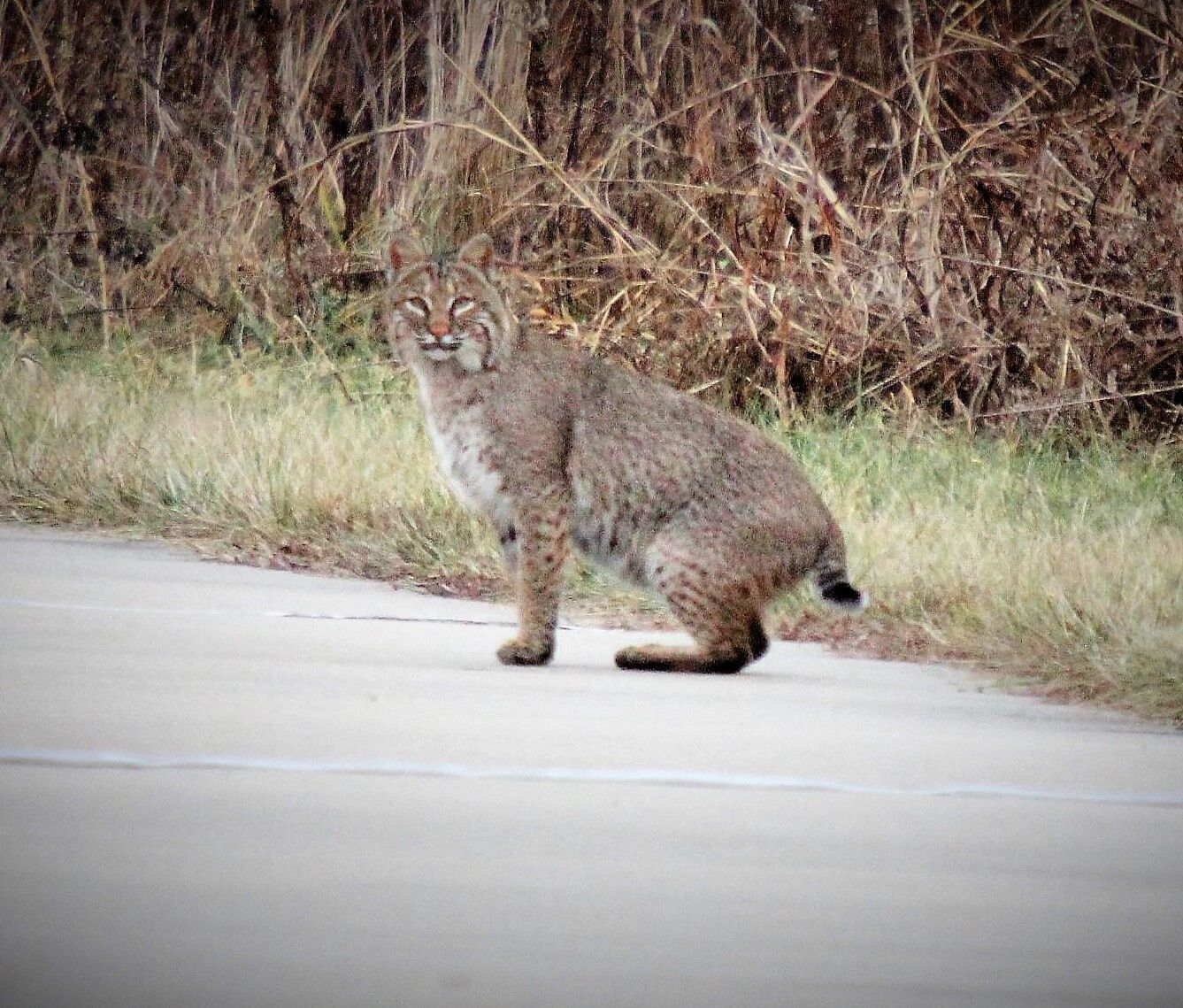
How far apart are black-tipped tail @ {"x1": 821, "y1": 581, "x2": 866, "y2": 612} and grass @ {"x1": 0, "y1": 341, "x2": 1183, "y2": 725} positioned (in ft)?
1.15

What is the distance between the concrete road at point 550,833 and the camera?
389 centimetres

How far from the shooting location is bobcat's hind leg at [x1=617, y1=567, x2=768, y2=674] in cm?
714

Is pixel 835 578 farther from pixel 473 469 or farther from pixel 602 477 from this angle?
pixel 473 469

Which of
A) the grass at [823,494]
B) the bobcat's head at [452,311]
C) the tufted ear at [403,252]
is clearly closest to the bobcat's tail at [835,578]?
the grass at [823,494]

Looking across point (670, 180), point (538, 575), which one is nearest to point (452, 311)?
point (538, 575)

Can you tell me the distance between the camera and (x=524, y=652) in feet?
23.3

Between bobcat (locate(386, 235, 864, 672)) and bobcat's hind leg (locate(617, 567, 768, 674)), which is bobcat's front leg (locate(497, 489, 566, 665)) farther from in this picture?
bobcat's hind leg (locate(617, 567, 768, 674))

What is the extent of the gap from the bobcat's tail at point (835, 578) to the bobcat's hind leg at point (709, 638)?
0.87ft

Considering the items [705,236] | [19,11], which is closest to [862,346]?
[705,236]

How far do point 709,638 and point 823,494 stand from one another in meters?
2.80

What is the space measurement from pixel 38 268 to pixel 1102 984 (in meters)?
12.4

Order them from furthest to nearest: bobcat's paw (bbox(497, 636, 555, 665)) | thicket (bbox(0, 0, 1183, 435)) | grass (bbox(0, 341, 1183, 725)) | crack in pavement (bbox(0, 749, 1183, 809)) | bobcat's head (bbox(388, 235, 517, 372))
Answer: thicket (bbox(0, 0, 1183, 435)) < bobcat's head (bbox(388, 235, 517, 372)) < grass (bbox(0, 341, 1183, 725)) < bobcat's paw (bbox(497, 636, 555, 665)) < crack in pavement (bbox(0, 749, 1183, 809))

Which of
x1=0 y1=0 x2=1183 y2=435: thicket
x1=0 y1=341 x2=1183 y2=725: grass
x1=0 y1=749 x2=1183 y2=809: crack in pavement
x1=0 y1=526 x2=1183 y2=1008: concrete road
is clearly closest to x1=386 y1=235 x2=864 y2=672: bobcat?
→ x1=0 y1=526 x2=1183 y2=1008: concrete road

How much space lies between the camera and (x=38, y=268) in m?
15.4
